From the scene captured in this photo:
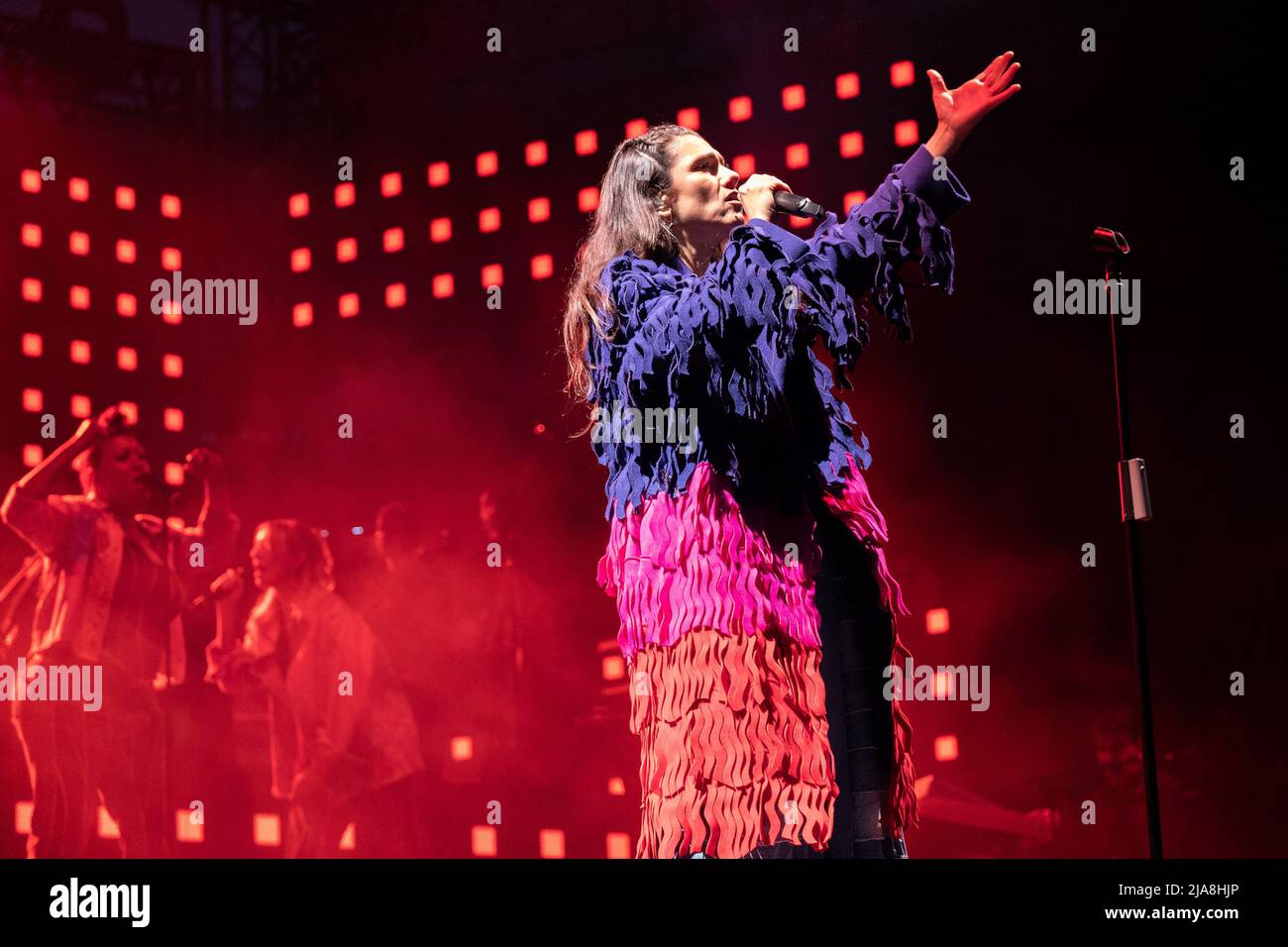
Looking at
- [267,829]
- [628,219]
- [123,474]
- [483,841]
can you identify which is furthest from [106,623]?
[628,219]

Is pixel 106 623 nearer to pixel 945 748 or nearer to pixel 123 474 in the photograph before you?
pixel 123 474

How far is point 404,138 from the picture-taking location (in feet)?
11.7

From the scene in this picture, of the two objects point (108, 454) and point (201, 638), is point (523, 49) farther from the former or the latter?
point (201, 638)

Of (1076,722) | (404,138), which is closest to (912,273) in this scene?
(1076,722)

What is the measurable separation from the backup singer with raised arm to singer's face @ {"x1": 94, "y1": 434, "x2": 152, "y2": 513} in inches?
89.4

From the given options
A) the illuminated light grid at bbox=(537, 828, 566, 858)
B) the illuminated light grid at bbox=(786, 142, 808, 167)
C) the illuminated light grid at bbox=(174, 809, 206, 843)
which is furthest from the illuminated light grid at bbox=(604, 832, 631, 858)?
the illuminated light grid at bbox=(786, 142, 808, 167)

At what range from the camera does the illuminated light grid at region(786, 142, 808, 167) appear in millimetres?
3258

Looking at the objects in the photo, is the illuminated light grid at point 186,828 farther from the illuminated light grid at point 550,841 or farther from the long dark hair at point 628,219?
the long dark hair at point 628,219

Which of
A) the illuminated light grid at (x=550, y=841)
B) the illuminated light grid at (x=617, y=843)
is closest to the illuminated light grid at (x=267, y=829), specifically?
the illuminated light grid at (x=550, y=841)

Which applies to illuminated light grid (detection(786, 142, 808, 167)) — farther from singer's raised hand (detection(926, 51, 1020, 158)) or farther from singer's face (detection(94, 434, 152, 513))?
singer's face (detection(94, 434, 152, 513))

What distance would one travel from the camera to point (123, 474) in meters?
3.52

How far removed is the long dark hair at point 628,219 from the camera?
171 cm

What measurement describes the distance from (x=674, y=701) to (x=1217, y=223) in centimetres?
217

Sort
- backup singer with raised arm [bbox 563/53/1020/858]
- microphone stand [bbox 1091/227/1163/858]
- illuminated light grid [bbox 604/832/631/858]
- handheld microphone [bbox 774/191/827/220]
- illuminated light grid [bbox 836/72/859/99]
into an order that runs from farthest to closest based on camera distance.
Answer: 1. illuminated light grid [bbox 604/832/631/858]
2. illuminated light grid [bbox 836/72/859/99]
3. microphone stand [bbox 1091/227/1163/858]
4. handheld microphone [bbox 774/191/827/220]
5. backup singer with raised arm [bbox 563/53/1020/858]
